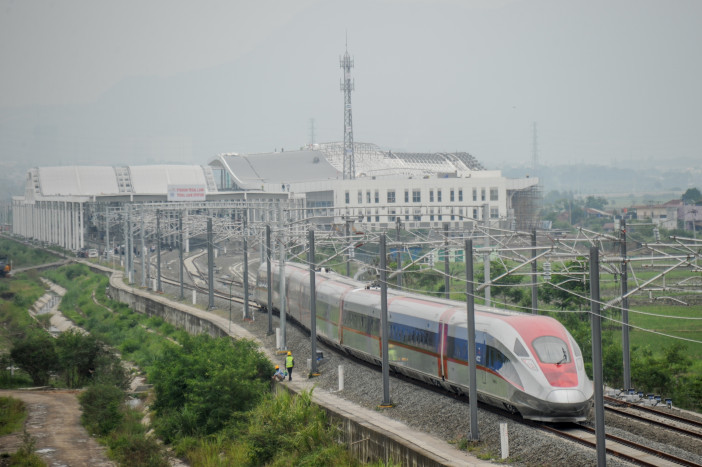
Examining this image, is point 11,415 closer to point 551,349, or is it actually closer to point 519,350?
point 519,350

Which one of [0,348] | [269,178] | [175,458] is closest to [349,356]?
[175,458]

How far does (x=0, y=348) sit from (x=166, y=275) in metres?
27.1

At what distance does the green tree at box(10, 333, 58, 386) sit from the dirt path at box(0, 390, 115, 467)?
415 centimetres

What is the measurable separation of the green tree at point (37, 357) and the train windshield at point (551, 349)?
104ft

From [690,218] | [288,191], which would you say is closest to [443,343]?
[690,218]

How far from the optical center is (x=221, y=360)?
30.7 m

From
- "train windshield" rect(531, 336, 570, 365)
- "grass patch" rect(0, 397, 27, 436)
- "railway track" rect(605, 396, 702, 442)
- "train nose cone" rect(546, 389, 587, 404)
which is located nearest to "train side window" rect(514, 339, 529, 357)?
"train windshield" rect(531, 336, 570, 365)

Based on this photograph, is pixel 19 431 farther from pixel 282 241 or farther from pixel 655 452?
pixel 655 452

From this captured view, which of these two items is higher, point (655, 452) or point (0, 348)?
point (655, 452)

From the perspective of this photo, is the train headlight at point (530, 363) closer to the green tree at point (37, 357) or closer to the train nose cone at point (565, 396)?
the train nose cone at point (565, 396)

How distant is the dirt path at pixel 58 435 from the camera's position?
98.8ft

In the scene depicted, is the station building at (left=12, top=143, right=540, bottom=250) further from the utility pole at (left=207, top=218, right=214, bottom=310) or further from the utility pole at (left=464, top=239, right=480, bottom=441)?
the utility pole at (left=464, top=239, right=480, bottom=441)

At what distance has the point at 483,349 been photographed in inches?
875

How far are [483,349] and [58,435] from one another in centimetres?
1936
